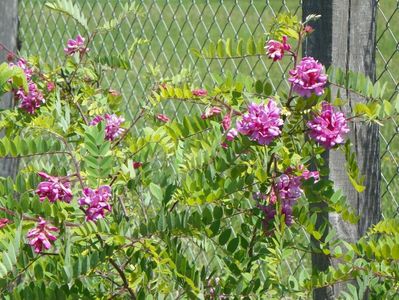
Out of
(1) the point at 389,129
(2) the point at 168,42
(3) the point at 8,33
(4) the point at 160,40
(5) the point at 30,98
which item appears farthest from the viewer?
(2) the point at 168,42

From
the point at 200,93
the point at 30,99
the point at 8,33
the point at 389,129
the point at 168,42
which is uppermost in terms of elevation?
the point at 168,42

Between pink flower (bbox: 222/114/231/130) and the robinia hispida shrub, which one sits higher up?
pink flower (bbox: 222/114/231/130)

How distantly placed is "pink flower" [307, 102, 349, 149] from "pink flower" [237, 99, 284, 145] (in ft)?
0.36

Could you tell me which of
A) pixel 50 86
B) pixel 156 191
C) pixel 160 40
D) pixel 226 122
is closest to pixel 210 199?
pixel 156 191

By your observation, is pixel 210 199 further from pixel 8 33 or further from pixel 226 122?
pixel 8 33

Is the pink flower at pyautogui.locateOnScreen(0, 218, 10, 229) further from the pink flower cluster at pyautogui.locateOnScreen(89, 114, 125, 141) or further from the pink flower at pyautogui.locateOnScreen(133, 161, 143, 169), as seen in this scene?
the pink flower cluster at pyautogui.locateOnScreen(89, 114, 125, 141)

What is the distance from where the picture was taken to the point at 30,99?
293 centimetres

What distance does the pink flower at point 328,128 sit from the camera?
2164mm

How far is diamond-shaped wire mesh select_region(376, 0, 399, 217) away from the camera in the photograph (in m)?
3.03

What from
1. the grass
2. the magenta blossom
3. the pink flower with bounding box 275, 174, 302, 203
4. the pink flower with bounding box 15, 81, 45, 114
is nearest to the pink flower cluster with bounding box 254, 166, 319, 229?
the pink flower with bounding box 275, 174, 302, 203

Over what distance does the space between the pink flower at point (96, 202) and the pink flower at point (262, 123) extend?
0.33 meters

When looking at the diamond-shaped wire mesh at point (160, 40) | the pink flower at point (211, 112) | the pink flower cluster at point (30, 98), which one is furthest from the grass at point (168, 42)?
the pink flower at point (211, 112)

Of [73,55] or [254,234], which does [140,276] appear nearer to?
[254,234]

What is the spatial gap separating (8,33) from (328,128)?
10.2 ft
